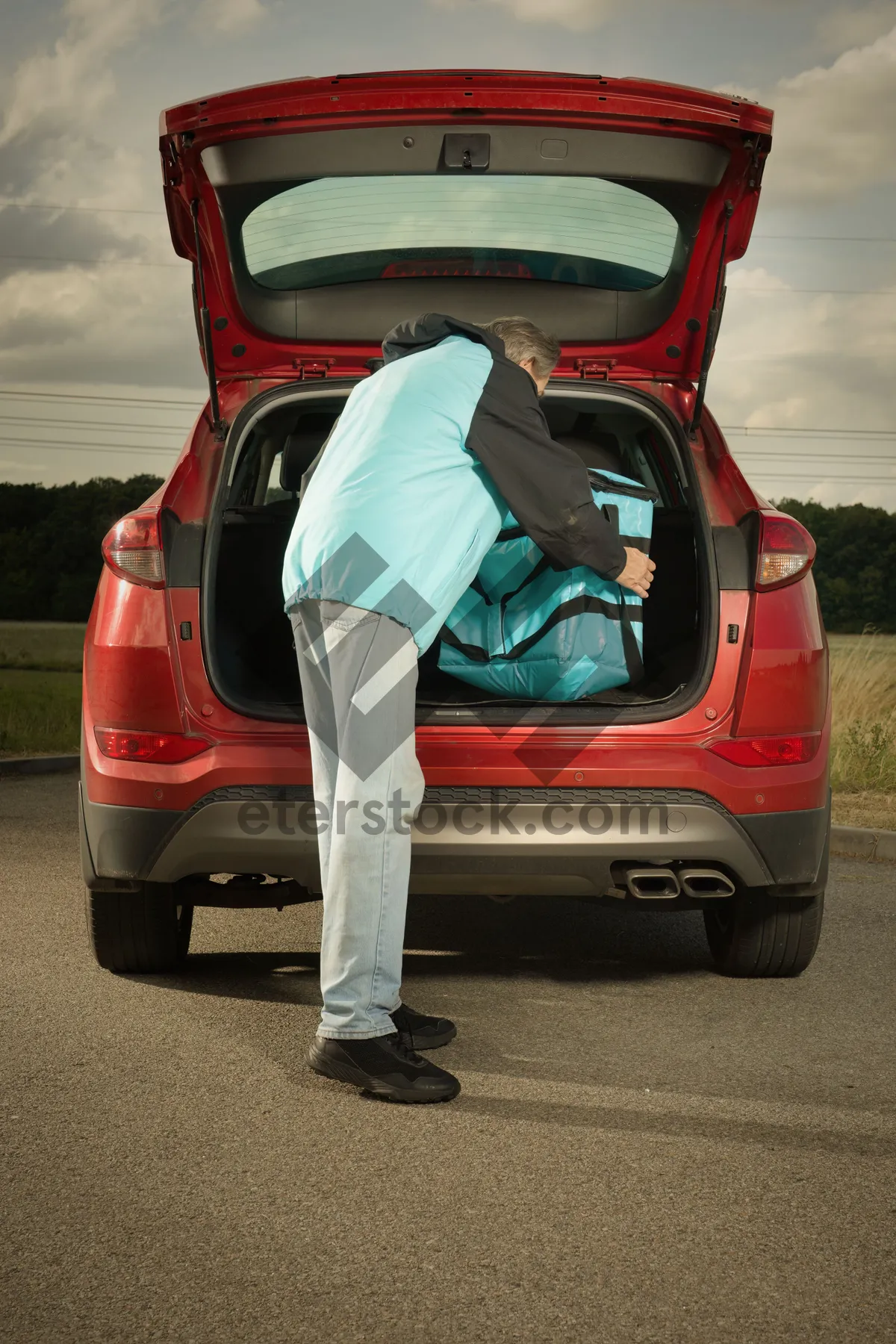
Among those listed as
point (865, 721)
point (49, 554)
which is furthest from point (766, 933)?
point (49, 554)

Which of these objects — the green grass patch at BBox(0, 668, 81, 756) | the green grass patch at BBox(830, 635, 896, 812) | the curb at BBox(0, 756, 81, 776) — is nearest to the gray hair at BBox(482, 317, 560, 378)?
the green grass patch at BBox(830, 635, 896, 812)

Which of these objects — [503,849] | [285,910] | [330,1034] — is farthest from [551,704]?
[285,910]

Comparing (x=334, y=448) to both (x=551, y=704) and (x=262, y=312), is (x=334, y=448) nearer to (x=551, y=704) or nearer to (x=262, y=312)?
(x=551, y=704)

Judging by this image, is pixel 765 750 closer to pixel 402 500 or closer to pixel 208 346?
pixel 402 500

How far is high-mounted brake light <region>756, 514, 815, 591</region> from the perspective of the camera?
382 centimetres

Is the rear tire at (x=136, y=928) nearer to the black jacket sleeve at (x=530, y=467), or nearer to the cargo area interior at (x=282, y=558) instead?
the cargo area interior at (x=282, y=558)

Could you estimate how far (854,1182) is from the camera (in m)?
2.86

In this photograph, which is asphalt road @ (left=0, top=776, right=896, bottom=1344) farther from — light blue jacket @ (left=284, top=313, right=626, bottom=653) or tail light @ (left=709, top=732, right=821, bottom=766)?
light blue jacket @ (left=284, top=313, right=626, bottom=653)

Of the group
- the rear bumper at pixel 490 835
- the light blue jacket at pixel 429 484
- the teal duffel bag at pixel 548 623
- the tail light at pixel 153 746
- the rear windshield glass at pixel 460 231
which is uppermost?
the rear windshield glass at pixel 460 231

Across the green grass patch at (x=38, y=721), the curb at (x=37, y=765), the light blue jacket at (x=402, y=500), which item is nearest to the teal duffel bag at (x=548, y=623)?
the light blue jacket at (x=402, y=500)

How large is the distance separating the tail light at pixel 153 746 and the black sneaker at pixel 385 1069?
31.2 inches

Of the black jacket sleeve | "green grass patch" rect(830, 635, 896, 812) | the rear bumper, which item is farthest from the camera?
"green grass patch" rect(830, 635, 896, 812)

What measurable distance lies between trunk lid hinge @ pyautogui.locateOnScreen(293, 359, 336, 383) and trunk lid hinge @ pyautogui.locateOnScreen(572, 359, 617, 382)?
75 centimetres

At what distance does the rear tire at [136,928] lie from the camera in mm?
4090
